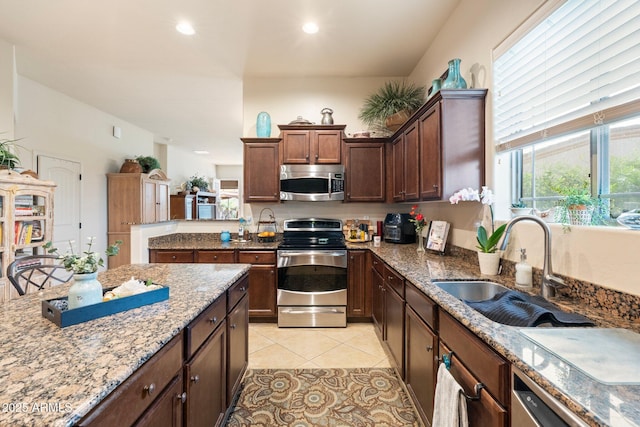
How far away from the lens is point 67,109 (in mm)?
4203

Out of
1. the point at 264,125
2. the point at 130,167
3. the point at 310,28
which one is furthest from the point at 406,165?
the point at 130,167

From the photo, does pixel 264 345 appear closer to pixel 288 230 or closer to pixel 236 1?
pixel 288 230

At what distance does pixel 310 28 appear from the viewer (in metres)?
2.63

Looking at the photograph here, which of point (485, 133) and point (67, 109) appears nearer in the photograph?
point (485, 133)

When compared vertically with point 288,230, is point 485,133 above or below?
above

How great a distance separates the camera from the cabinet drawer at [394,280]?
6.49ft

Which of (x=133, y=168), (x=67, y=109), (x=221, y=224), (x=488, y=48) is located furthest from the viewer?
(x=133, y=168)

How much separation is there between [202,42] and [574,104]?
311 centimetres

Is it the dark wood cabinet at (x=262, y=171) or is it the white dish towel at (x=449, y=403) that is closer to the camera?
the white dish towel at (x=449, y=403)

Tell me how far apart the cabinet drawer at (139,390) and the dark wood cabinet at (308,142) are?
2.60m

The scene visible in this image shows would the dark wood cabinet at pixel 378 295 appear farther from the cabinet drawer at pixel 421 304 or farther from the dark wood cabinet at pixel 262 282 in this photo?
the dark wood cabinet at pixel 262 282

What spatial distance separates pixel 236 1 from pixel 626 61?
98.6 inches

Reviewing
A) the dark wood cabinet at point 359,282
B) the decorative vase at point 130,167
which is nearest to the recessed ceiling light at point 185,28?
the dark wood cabinet at point 359,282

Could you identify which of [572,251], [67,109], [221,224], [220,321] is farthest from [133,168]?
[572,251]
